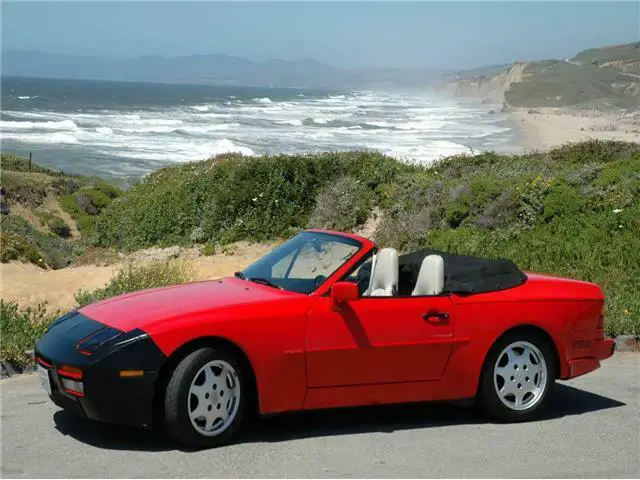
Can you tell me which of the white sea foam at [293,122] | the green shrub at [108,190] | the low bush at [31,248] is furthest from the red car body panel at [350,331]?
the white sea foam at [293,122]

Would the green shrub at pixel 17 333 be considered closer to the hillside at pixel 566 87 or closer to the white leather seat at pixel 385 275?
the white leather seat at pixel 385 275

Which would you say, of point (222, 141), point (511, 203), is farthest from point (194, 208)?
point (222, 141)

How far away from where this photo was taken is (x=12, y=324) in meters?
9.72

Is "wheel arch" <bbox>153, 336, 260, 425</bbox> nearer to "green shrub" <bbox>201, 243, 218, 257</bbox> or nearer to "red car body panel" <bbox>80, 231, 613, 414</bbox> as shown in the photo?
"red car body panel" <bbox>80, 231, 613, 414</bbox>

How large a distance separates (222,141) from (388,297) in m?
61.9

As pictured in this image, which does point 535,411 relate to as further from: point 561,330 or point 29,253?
point 29,253

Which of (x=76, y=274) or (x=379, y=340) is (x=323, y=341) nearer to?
(x=379, y=340)

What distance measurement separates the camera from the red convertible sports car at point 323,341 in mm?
6098

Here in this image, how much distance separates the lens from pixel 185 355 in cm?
618

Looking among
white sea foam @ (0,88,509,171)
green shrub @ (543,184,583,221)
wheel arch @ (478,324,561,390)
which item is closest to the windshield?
wheel arch @ (478,324,561,390)

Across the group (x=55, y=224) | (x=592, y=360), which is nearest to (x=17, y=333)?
(x=592, y=360)

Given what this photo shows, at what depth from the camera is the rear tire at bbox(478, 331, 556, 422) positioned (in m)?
7.15

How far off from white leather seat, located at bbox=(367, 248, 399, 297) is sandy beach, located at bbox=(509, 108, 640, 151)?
45.6m

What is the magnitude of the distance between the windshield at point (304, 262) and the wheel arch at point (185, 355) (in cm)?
70
